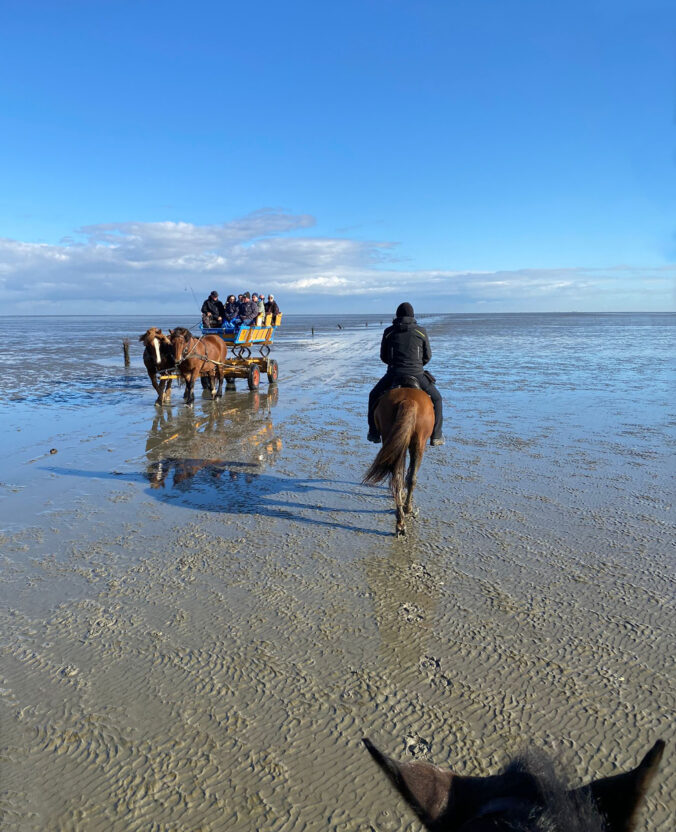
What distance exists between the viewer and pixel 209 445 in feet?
30.9

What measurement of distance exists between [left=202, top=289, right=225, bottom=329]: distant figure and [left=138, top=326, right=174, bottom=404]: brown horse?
3.41m

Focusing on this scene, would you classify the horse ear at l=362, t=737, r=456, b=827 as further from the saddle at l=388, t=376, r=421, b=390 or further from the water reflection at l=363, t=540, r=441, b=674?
the saddle at l=388, t=376, r=421, b=390

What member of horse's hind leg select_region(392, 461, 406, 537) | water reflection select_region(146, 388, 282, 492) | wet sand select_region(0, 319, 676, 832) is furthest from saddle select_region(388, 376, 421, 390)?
water reflection select_region(146, 388, 282, 492)

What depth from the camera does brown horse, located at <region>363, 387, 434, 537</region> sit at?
5.58 meters

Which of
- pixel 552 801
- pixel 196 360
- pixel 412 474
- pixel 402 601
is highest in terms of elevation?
pixel 552 801

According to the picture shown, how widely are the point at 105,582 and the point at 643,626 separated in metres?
4.14

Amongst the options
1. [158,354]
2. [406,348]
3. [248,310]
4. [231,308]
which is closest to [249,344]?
[248,310]

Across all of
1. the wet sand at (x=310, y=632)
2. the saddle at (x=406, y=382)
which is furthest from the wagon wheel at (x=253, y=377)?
the saddle at (x=406, y=382)

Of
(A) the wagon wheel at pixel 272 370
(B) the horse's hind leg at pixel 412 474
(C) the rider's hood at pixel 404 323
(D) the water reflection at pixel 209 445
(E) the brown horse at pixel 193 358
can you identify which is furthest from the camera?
(A) the wagon wheel at pixel 272 370

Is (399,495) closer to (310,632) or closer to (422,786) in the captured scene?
Result: (310,632)

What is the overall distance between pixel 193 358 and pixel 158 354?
82cm

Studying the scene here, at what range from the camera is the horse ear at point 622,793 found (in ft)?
3.15

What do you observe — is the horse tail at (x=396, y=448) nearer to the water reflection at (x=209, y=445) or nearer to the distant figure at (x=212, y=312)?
the water reflection at (x=209, y=445)

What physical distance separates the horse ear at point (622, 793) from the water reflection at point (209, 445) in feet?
21.4
